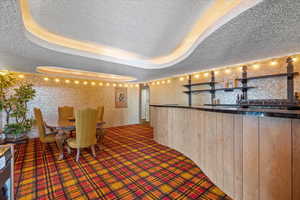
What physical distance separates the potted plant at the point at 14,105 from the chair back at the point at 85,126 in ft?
9.49

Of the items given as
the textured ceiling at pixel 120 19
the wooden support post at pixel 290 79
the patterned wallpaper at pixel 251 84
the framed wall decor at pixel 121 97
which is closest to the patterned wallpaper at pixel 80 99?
the framed wall decor at pixel 121 97

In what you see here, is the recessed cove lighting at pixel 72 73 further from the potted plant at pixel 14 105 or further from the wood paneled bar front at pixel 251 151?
the wood paneled bar front at pixel 251 151

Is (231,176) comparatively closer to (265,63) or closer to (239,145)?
(239,145)

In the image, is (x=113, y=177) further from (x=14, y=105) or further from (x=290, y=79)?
(x=14, y=105)

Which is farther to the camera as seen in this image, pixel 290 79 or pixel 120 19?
pixel 290 79

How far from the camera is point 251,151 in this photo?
1396mm

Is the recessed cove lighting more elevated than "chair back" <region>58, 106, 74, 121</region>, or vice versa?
the recessed cove lighting

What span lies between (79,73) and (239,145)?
599 cm

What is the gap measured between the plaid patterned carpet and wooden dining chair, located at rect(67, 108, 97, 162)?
0.39m

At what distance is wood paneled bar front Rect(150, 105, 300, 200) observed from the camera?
112 centimetres

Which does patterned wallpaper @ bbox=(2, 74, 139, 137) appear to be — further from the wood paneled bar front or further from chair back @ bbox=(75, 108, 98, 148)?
the wood paneled bar front

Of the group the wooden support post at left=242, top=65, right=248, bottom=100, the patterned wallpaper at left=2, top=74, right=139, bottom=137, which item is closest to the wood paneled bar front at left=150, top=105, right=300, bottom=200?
the wooden support post at left=242, top=65, right=248, bottom=100

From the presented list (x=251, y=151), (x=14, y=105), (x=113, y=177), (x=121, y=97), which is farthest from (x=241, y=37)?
(x=14, y=105)

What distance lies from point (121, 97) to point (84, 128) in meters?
4.13
